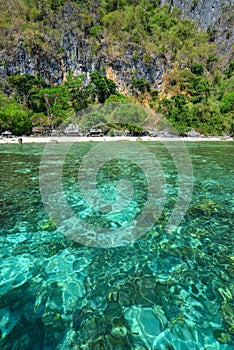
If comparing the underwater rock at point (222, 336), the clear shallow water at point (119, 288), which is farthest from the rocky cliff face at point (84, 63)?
the underwater rock at point (222, 336)

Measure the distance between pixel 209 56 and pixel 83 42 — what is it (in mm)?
54305

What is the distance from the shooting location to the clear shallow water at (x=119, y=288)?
8.39 ft

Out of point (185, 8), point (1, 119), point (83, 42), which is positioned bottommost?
point (1, 119)

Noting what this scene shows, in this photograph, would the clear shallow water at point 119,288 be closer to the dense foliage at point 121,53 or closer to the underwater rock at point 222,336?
the underwater rock at point 222,336

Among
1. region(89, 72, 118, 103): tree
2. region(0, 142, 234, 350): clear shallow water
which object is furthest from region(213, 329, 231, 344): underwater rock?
region(89, 72, 118, 103): tree

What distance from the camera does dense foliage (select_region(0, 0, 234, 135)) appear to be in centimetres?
5647

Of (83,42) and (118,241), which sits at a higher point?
(83,42)

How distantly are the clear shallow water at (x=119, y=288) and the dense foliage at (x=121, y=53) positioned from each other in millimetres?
42796

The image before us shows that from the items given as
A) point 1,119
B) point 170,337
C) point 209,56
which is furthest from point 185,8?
point 170,337

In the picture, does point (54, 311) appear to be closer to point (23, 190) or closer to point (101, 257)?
point (101, 257)

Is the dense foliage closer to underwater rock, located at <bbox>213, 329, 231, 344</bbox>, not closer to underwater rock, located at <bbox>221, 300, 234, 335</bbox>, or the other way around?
underwater rock, located at <bbox>221, 300, 234, 335</bbox>

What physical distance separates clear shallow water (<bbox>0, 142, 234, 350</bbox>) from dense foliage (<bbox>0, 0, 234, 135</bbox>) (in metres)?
42.8

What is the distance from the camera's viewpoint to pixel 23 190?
8.31 m

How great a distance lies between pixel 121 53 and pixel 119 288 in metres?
85.9
